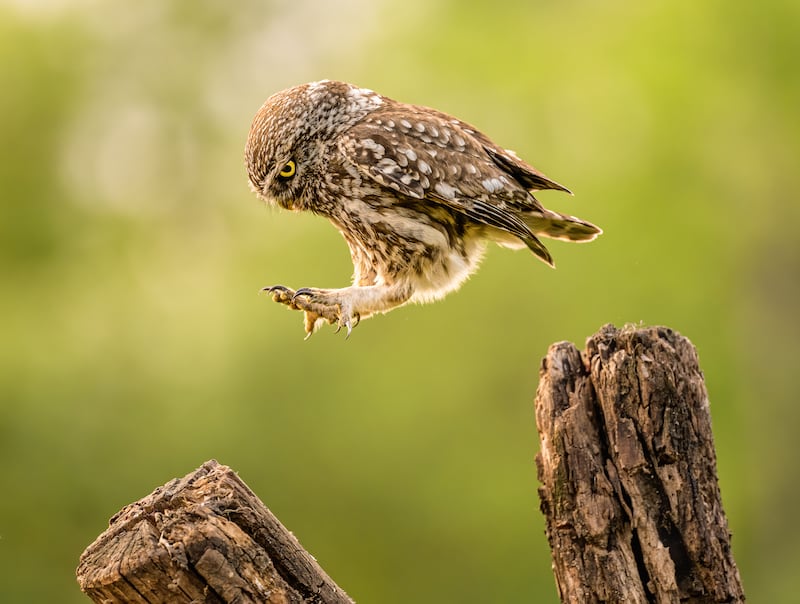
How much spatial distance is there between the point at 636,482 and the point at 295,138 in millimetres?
1752

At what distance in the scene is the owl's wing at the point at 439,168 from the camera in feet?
11.9

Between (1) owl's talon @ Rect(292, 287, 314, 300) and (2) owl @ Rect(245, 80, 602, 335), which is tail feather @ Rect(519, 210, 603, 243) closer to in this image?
(2) owl @ Rect(245, 80, 602, 335)

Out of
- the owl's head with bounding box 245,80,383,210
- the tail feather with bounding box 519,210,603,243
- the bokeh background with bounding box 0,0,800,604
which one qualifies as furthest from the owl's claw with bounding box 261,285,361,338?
the bokeh background with bounding box 0,0,800,604

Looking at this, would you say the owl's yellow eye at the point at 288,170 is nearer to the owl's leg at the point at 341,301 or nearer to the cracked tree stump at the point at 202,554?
the owl's leg at the point at 341,301

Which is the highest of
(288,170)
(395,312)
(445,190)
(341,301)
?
(395,312)

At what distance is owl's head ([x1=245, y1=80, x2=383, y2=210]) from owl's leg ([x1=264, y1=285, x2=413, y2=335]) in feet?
1.43

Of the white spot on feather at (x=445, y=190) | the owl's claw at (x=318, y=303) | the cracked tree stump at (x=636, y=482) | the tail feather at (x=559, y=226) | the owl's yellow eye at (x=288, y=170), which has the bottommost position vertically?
the cracked tree stump at (x=636, y=482)

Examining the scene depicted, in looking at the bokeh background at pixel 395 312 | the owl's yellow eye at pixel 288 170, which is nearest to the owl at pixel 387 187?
the owl's yellow eye at pixel 288 170

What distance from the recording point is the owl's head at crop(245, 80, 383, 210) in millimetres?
3654

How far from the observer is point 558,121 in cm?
1102

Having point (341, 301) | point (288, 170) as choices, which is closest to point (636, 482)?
point (341, 301)

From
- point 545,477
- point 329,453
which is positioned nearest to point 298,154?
point 545,477

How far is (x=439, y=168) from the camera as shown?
3.65 m

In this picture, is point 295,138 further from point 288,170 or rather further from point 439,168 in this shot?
point 439,168
